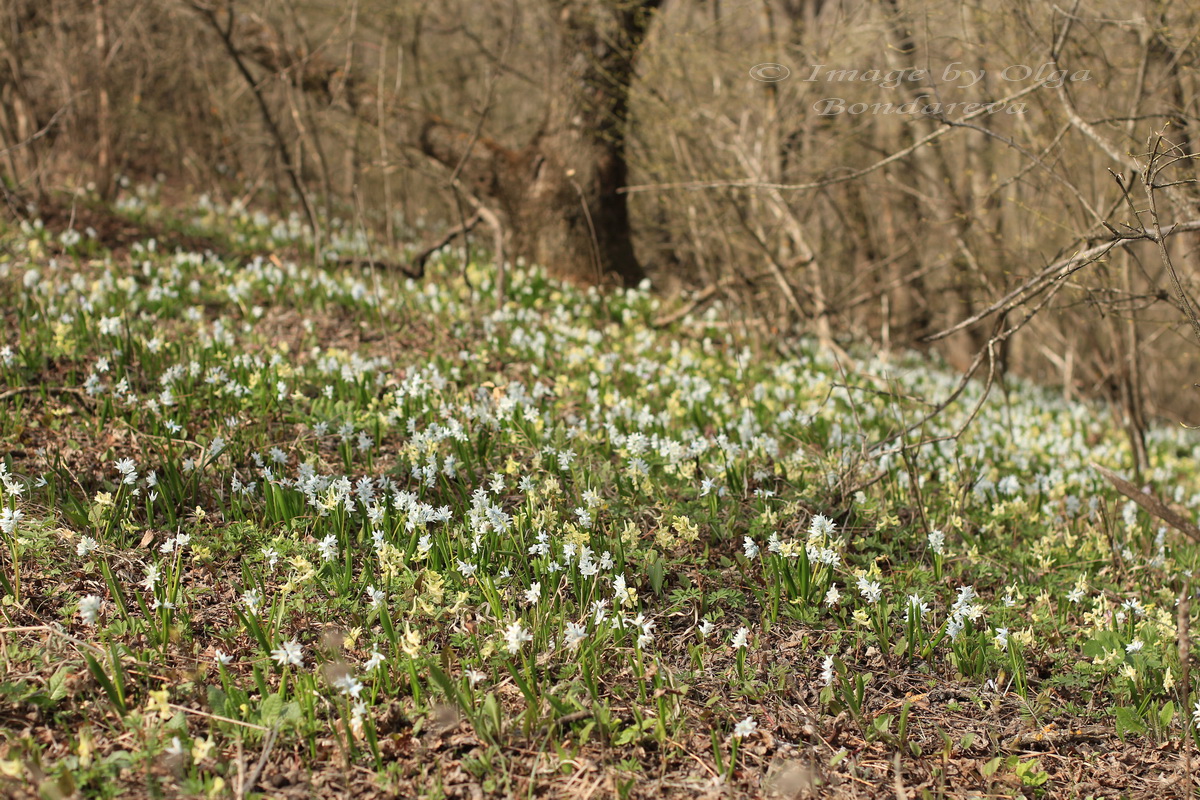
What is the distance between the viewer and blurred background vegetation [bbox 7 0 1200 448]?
5777mm

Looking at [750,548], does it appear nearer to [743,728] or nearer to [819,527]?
[819,527]

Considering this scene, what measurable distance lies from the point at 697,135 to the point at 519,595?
18.6ft

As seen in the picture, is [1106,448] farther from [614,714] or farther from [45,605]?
[45,605]

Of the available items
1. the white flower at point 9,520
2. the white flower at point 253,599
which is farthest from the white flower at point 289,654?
the white flower at point 9,520

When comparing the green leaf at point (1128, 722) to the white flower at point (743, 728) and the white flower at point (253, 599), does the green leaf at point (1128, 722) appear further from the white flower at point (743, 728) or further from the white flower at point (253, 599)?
the white flower at point (253, 599)

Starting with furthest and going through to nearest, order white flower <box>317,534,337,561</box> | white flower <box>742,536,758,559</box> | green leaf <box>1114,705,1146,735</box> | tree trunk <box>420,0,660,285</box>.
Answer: tree trunk <box>420,0,660,285</box> → white flower <box>742,536,758,559</box> → white flower <box>317,534,337,561</box> → green leaf <box>1114,705,1146,735</box>

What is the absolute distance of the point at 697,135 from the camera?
25.0 feet

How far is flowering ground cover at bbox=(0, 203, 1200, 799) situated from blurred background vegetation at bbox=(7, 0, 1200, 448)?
1674 millimetres

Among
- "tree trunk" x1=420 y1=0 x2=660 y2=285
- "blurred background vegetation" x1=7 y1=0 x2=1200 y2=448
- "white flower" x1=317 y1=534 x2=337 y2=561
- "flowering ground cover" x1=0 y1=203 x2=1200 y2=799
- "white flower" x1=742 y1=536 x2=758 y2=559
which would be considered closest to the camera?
"flowering ground cover" x1=0 y1=203 x2=1200 y2=799

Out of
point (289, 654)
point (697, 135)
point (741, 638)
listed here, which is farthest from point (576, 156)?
point (289, 654)

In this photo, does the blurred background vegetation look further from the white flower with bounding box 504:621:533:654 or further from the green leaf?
the white flower with bounding box 504:621:533:654

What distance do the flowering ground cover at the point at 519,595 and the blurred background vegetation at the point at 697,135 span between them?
167 centimetres

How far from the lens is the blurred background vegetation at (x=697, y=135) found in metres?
5.78

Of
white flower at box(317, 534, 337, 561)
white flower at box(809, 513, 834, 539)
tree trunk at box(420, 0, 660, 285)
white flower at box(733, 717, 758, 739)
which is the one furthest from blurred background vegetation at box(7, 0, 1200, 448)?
white flower at box(733, 717, 758, 739)
